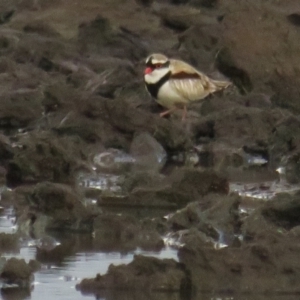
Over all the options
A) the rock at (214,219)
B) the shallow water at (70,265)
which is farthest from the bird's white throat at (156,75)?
the rock at (214,219)

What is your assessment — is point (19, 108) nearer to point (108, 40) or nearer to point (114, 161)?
point (114, 161)

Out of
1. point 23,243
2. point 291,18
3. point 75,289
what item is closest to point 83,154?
point 23,243

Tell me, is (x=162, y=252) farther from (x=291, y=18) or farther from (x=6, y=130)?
(x=291, y=18)

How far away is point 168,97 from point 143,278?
24.5 ft

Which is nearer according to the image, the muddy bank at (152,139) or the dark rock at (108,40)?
the muddy bank at (152,139)

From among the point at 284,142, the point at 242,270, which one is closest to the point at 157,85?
the point at 284,142

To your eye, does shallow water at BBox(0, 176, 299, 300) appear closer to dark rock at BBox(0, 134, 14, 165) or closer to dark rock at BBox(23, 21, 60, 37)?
dark rock at BBox(0, 134, 14, 165)

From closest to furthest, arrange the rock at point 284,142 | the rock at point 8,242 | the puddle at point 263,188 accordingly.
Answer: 1. the rock at point 8,242
2. the puddle at point 263,188
3. the rock at point 284,142

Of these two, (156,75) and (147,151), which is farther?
(156,75)

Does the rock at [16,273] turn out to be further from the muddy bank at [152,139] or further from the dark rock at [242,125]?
the dark rock at [242,125]

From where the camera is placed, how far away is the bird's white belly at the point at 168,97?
626 inches

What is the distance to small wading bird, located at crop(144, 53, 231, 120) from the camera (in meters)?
15.9

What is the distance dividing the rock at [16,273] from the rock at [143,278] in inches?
11.9

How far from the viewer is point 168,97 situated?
52.3ft
